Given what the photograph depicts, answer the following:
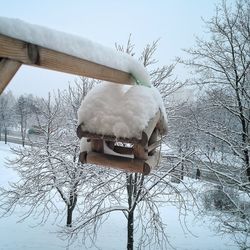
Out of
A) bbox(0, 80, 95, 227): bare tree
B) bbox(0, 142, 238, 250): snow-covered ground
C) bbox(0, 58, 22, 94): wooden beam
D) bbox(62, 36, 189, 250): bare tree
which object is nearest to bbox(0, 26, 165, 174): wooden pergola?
bbox(0, 58, 22, 94): wooden beam

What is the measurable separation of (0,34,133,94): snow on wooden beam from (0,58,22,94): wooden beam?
2cm

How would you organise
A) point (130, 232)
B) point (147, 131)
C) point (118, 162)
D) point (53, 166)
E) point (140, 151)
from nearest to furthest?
1. point (147, 131)
2. point (140, 151)
3. point (118, 162)
4. point (130, 232)
5. point (53, 166)

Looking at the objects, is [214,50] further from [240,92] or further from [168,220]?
[168,220]

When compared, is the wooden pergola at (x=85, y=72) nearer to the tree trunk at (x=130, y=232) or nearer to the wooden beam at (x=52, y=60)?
the wooden beam at (x=52, y=60)

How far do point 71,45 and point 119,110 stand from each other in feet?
1.85

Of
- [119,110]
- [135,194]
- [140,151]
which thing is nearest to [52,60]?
[119,110]

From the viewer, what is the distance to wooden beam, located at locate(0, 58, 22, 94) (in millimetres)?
1116

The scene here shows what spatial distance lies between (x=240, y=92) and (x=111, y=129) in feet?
23.9

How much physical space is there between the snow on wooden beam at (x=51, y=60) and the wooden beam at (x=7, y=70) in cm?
2

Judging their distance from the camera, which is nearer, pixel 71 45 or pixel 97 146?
pixel 71 45

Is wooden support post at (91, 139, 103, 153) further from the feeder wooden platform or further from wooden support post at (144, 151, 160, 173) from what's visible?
wooden support post at (144, 151, 160, 173)

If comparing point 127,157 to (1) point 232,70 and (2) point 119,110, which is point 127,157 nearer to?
(2) point 119,110

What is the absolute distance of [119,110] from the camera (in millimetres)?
1742

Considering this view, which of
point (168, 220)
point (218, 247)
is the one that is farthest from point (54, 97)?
point (218, 247)
